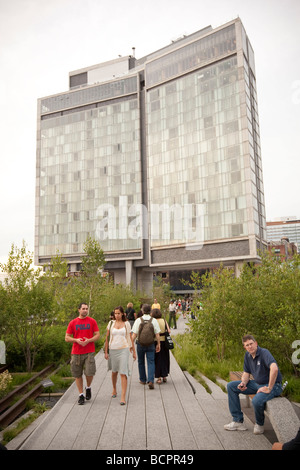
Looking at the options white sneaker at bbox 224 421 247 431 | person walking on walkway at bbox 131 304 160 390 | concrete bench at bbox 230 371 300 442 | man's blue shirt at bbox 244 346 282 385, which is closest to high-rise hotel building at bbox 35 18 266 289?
person walking on walkway at bbox 131 304 160 390

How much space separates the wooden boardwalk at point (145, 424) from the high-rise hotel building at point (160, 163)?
4167 centimetres

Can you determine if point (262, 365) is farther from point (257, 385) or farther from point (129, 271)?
point (129, 271)

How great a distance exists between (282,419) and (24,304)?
1134 centimetres

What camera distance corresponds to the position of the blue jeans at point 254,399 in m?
5.29

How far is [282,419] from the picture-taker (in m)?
4.83

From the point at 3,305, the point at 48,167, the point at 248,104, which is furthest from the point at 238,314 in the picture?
the point at 48,167

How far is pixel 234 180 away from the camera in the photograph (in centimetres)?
5000

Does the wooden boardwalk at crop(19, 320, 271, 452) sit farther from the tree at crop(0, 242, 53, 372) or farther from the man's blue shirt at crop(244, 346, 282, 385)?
the tree at crop(0, 242, 53, 372)

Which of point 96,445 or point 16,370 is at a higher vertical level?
point 96,445

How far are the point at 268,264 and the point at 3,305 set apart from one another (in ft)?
32.2

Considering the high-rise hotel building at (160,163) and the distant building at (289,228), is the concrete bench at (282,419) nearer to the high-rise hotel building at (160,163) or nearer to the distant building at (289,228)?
the high-rise hotel building at (160,163)

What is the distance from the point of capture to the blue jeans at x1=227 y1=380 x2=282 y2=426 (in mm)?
5285

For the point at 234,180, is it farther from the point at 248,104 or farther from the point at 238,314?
the point at 238,314

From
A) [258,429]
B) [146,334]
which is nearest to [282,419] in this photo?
[258,429]
